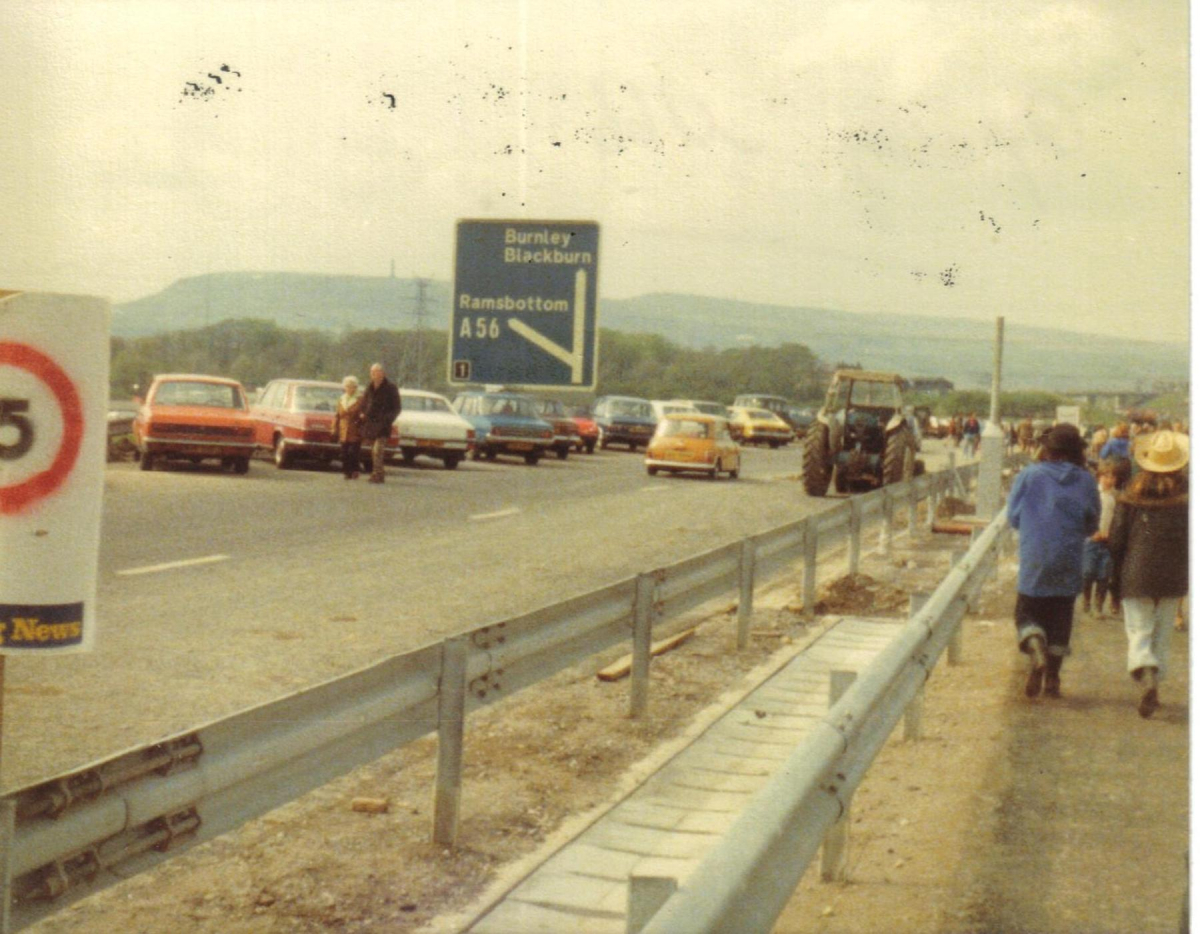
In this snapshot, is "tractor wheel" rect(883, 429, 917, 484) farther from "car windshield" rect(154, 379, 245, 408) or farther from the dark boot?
the dark boot

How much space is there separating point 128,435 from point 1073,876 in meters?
25.7

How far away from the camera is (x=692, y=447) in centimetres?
3359

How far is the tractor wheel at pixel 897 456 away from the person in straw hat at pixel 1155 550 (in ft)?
57.2

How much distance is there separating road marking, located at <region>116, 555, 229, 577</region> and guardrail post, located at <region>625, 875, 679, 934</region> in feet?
34.7

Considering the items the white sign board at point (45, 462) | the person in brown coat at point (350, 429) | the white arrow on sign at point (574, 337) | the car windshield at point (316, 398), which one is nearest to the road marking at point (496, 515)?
the person in brown coat at point (350, 429)

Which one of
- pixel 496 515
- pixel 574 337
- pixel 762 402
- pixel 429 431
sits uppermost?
pixel 574 337

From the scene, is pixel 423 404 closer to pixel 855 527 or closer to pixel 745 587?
pixel 855 527

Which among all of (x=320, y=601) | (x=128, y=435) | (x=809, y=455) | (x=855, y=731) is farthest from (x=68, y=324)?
(x=128, y=435)

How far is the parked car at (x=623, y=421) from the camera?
46.8m

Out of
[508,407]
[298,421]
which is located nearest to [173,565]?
Answer: [298,421]

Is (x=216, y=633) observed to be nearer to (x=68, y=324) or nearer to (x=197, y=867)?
(x=197, y=867)

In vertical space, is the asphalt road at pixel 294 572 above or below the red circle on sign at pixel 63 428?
below

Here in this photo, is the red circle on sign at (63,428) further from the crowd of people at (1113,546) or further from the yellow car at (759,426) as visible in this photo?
the yellow car at (759,426)

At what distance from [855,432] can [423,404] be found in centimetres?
932
